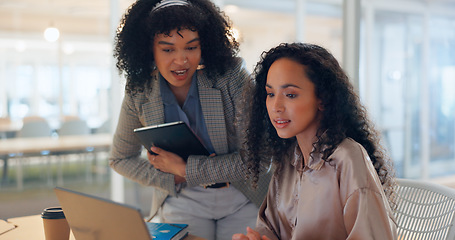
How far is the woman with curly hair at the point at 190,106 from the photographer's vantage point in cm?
167

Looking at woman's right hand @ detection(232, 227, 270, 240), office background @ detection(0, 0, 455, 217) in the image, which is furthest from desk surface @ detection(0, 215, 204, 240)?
office background @ detection(0, 0, 455, 217)

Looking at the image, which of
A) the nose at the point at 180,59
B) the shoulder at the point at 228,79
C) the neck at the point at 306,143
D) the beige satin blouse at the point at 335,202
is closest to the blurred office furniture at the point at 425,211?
the beige satin blouse at the point at 335,202

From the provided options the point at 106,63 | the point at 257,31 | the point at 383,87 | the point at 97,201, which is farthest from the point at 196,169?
→ the point at 383,87

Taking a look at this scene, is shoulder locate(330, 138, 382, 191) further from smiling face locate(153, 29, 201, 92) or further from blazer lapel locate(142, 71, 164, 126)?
blazer lapel locate(142, 71, 164, 126)

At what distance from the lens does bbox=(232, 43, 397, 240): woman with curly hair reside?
1217mm

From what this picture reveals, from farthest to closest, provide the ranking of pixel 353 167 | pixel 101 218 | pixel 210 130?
pixel 210 130, pixel 353 167, pixel 101 218

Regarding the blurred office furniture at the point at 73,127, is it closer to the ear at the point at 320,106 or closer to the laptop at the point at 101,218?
the laptop at the point at 101,218

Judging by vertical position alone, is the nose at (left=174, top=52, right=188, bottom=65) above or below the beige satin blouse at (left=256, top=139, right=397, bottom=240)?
above

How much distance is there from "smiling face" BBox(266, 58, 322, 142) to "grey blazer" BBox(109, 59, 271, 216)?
33cm

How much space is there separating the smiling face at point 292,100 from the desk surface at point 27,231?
474 mm

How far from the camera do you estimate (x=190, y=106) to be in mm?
1825

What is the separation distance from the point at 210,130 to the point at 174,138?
0.58 ft

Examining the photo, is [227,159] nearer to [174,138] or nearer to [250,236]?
[174,138]

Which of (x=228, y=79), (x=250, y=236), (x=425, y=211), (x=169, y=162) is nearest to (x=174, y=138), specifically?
(x=169, y=162)
